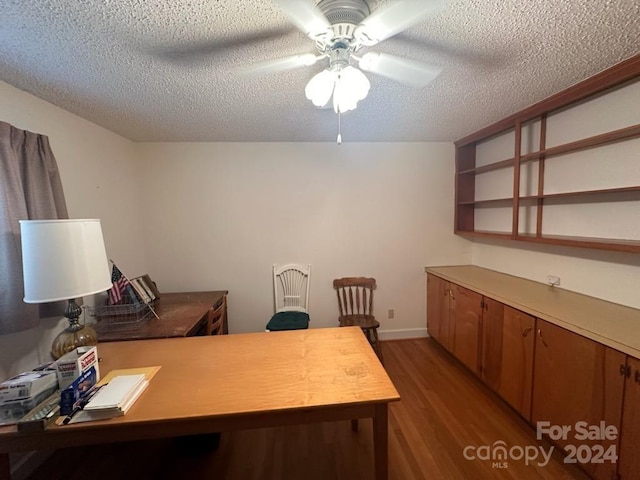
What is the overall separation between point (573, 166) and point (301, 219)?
8.10 feet

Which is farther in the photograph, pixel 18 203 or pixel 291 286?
pixel 291 286

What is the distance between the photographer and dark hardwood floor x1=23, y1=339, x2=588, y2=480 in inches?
61.8

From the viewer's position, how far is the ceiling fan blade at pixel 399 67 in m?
1.17

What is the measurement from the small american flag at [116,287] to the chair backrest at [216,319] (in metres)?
0.69

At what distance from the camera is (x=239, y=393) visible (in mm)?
1087

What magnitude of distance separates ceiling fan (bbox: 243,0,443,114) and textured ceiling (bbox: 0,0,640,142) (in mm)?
135

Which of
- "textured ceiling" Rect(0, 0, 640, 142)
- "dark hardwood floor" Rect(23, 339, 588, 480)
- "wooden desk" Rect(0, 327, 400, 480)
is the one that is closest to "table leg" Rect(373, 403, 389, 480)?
"wooden desk" Rect(0, 327, 400, 480)

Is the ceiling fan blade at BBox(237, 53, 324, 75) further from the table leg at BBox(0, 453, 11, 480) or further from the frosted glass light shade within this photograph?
the table leg at BBox(0, 453, 11, 480)

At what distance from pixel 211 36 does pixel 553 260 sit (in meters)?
2.95

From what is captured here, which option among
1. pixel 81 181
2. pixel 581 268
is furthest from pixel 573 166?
pixel 81 181

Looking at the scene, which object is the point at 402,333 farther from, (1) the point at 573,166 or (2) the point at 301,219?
(1) the point at 573,166

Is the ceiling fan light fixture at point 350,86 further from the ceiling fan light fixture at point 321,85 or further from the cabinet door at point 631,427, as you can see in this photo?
the cabinet door at point 631,427

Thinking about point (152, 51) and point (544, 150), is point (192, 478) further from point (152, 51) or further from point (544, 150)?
point (544, 150)

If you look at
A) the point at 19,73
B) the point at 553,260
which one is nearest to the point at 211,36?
the point at 19,73
